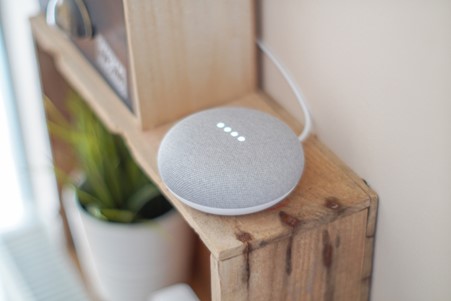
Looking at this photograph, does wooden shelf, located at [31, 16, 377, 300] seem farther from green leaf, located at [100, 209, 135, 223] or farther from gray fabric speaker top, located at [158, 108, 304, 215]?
green leaf, located at [100, 209, 135, 223]

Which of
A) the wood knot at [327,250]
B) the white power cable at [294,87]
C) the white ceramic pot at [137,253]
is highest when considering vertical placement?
the white power cable at [294,87]

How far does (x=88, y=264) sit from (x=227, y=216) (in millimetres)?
532

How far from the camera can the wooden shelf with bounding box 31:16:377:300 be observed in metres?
0.66

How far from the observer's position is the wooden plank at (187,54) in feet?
2.42

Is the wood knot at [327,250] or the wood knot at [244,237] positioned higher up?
the wood knot at [244,237]

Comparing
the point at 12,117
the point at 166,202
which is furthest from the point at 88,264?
the point at 12,117

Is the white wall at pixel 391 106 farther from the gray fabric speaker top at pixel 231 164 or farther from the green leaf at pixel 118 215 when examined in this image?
the green leaf at pixel 118 215

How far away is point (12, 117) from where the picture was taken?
1.30 m

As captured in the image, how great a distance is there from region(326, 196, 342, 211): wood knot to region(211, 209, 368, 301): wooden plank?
0.02 metres

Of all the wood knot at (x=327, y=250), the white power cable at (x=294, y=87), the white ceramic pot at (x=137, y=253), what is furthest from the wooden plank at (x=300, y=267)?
the white ceramic pot at (x=137, y=253)

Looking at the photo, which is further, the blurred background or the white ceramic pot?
the white ceramic pot

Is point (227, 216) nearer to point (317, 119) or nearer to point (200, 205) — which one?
point (200, 205)

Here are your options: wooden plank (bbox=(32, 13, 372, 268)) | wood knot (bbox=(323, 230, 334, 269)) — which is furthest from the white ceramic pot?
wood knot (bbox=(323, 230, 334, 269))

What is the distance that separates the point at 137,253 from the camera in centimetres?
97
